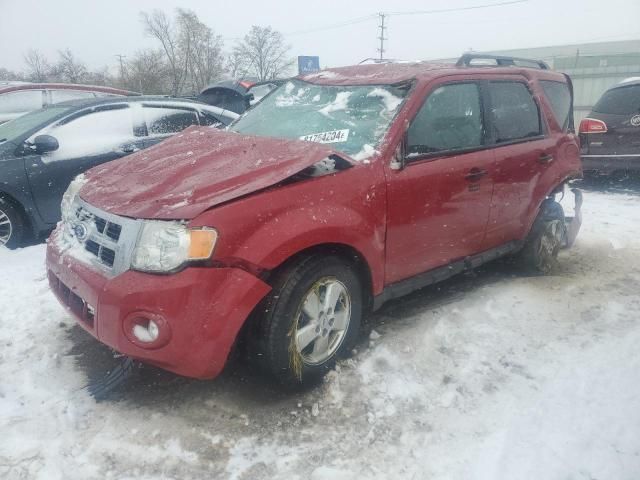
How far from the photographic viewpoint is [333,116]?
10.5ft

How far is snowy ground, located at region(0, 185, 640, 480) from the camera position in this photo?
2.13 metres

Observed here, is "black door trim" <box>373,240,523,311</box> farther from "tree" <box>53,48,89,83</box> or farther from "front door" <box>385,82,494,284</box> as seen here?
"tree" <box>53,48,89,83</box>

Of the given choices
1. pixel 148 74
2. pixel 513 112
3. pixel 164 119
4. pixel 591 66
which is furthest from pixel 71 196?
pixel 148 74

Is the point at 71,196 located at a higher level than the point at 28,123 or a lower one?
lower

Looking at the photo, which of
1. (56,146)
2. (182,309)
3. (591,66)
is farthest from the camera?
(591,66)

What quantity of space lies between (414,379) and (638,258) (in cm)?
319

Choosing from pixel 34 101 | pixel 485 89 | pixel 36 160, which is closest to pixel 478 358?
pixel 485 89

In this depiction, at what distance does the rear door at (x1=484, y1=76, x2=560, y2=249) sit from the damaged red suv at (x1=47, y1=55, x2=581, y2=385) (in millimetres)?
15

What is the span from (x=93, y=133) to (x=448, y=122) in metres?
3.73

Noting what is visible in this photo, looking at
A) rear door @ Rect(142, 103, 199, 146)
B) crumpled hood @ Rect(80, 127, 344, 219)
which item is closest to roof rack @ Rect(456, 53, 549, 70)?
crumpled hood @ Rect(80, 127, 344, 219)

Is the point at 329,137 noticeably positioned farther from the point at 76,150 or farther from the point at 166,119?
the point at 166,119

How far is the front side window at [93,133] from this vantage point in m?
4.88

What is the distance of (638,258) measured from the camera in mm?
4645

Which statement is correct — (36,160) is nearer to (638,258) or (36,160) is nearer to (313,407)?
(313,407)
